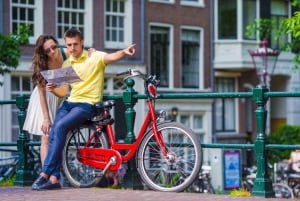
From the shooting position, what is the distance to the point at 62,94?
30.9ft

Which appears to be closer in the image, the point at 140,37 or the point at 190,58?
the point at 140,37

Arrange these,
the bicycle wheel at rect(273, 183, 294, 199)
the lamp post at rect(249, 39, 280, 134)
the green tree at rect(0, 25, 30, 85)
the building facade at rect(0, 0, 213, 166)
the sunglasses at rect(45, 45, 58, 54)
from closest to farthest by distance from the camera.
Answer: the sunglasses at rect(45, 45, 58, 54), the green tree at rect(0, 25, 30, 85), the bicycle wheel at rect(273, 183, 294, 199), the lamp post at rect(249, 39, 280, 134), the building facade at rect(0, 0, 213, 166)

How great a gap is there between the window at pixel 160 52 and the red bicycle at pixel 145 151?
23.9 meters

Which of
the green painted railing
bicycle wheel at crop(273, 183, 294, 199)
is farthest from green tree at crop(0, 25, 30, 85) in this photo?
the green painted railing

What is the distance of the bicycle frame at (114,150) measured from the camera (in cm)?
881

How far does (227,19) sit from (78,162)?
2720 cm

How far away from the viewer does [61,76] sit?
9.07 m

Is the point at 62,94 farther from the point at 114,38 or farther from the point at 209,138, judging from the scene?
the point at 209,138

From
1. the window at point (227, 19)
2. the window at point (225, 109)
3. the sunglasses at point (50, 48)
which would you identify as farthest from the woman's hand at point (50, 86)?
the window at point (225, 109)

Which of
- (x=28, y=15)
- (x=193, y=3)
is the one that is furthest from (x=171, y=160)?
(x=193, y=3)

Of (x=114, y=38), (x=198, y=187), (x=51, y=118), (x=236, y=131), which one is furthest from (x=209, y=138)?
(x=51, y=118)

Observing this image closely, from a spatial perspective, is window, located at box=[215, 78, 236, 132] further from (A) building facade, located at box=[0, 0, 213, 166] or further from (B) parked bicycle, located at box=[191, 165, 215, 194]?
(B) parked bicycle, located at box=[191, 165, 215, 194]

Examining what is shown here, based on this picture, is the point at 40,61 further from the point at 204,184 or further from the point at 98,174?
the point at 204,184

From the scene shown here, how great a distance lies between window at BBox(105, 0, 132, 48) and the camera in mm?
31797
